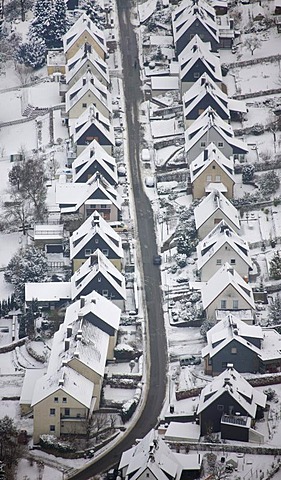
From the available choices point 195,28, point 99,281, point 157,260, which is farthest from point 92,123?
point 99,281

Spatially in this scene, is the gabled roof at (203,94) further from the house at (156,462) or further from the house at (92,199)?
the house at (156,462)

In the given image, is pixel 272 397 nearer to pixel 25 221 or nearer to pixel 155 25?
pixel 25 221

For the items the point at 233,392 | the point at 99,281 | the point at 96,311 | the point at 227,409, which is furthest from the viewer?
the point at 99,281

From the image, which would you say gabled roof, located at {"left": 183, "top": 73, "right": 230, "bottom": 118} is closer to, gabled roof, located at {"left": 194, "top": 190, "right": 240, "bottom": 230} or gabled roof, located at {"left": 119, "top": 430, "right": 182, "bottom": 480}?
gabled roof, located at {"left": 194, "top": 190, "right": 240, "bottom": 230}

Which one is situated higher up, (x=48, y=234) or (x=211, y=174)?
(x=211, y=174)

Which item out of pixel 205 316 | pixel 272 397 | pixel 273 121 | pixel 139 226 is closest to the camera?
pixel 272 397

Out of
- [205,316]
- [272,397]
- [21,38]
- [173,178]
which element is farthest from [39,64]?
[272,397]

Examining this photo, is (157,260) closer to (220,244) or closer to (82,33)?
(220,244)
